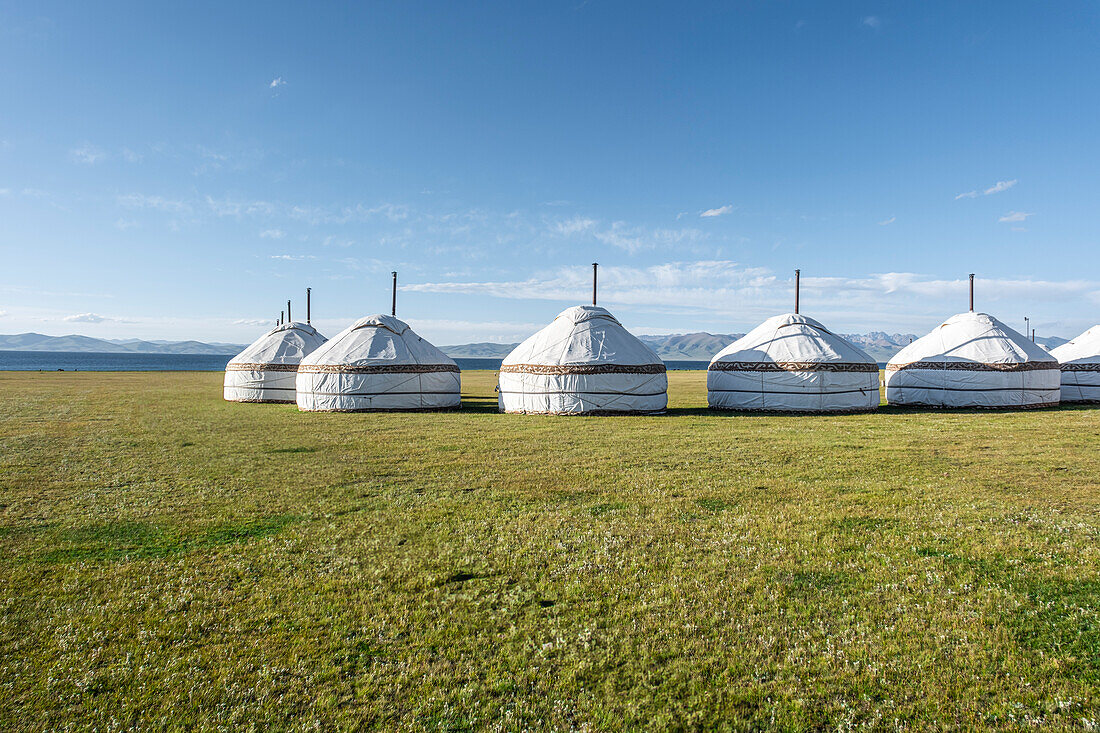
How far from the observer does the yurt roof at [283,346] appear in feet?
79.7

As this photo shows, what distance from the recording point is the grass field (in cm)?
313

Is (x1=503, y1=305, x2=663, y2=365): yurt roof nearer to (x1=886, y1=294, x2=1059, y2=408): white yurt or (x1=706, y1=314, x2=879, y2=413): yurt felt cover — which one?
(x1=706, y1=314, x2=879, y2=413): yurt felt cover

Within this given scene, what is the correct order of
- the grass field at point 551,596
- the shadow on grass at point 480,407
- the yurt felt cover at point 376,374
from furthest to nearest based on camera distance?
the shadow on grass at point 480,407 → the yurt felt cover at point 376,374 → the grass field at point 551,596

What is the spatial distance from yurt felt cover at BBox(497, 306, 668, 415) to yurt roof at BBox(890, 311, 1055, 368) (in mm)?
11290

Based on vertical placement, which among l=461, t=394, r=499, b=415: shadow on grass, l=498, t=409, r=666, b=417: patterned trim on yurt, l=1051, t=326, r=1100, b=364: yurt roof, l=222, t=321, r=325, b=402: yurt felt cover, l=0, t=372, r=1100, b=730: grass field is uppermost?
l=1051, t=326, r=1100, b=364: yurt roof

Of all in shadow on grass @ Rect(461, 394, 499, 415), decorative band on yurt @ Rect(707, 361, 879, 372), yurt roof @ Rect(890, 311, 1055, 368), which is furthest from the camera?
yurt roof @ Rect(890, 311, 1055, 368)

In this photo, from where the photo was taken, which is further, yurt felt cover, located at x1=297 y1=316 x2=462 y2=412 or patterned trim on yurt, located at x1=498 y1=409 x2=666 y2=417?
yurt felt cover, located at x1=297 y1=316 x2=462 y2=412

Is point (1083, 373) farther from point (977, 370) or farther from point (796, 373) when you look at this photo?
point (796, 373)

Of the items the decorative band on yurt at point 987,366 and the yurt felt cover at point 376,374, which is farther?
the decorative band on yurt at point 987,366

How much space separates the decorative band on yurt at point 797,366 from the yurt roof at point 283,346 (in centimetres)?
1746

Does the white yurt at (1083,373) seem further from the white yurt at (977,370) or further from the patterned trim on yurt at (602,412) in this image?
the patterned trim on yurt at (602,412)

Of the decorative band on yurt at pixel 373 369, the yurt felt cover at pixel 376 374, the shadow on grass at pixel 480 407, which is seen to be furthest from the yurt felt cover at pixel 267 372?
the shadow on grass at pixel 480 407

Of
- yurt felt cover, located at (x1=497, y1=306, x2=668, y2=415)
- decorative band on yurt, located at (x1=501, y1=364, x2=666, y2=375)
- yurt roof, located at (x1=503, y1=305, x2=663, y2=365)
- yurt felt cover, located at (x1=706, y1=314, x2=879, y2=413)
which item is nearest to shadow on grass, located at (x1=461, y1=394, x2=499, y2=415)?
yurt felt cover, located at (x1=497, y1=306, x2=668, y2=415)

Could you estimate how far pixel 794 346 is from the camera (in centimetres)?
1944
